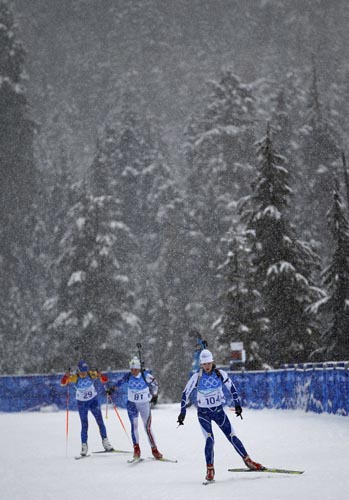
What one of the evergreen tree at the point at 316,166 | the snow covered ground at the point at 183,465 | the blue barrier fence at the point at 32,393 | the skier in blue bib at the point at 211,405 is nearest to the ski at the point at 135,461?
the snow covered ground at the point at 183,465

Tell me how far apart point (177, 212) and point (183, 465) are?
1760 inches

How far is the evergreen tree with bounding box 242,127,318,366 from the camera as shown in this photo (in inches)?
1250

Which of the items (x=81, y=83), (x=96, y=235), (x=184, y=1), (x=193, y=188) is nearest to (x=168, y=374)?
(x=96, y=235)

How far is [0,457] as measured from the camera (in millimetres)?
13625

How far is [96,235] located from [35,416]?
18.5m

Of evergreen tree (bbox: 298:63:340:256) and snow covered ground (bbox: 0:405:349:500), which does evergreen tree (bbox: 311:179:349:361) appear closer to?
snow covered ground (bbox: 0:405:349:500)

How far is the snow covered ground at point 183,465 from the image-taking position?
8.45 m

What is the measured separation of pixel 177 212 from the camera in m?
55.5

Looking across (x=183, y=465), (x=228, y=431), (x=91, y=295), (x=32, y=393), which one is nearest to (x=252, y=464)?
(x=228, y=431)

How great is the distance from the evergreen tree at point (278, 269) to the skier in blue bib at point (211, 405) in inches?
866

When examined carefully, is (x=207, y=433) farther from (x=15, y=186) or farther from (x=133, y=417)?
(x=15, y=186)

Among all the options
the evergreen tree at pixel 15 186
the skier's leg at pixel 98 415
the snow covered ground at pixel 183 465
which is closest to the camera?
the snow covered ground at pixel 183 465

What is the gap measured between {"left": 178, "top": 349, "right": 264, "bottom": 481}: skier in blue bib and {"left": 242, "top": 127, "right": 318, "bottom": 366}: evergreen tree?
22004mm

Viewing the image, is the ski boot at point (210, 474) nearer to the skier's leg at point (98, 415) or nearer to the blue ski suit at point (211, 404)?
the blue ski suit at point (211, 404)
